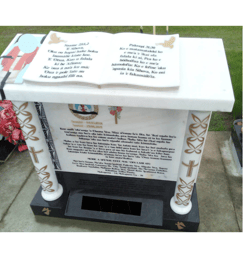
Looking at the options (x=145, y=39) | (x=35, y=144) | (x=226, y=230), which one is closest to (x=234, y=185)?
(x=226, y=230)

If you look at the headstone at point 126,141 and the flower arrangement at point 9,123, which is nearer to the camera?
the headstone at point 126,141

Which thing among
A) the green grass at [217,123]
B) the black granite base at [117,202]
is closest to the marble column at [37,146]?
the black granite base at [117,202]

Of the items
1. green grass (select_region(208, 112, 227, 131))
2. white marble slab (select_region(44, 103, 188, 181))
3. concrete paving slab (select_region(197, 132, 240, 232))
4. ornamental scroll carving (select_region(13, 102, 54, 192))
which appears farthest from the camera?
green grass (select_region(208, 112, 227, 131))

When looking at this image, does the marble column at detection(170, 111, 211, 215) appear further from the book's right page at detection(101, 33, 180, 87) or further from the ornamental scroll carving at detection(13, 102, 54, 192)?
the ornamental scroll carving at detection(13, 102, 54, 192)

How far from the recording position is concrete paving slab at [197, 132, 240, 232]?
239 cm

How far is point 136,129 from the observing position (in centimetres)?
207

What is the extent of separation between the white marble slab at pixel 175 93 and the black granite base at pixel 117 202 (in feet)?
3.60

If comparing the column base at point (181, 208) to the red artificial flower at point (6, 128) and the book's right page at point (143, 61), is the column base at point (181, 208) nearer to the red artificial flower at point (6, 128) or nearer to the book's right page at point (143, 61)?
the book's right page at point (143, 61)

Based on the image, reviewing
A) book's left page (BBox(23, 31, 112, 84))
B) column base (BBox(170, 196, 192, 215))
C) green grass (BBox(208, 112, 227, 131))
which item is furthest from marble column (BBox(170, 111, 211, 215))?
green grass (BBox(208, 112, 227, 131))

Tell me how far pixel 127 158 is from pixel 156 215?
1.91 feet

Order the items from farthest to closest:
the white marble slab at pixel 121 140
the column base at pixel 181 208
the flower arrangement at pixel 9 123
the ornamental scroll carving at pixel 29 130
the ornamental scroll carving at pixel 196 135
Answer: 1. the flower arrangement at pixel 9 123
2. the column base at pixel 181 208
3. the white marble slab at pixel 121 140
4. the ornamental scroll carving at pixel 29 130
5. the ornamental scroll carving at pixel 196 135

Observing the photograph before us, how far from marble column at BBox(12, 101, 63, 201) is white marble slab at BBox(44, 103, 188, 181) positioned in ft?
0.62

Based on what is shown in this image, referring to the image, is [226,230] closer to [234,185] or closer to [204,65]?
[234,185]

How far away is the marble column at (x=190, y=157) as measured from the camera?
1680mm
